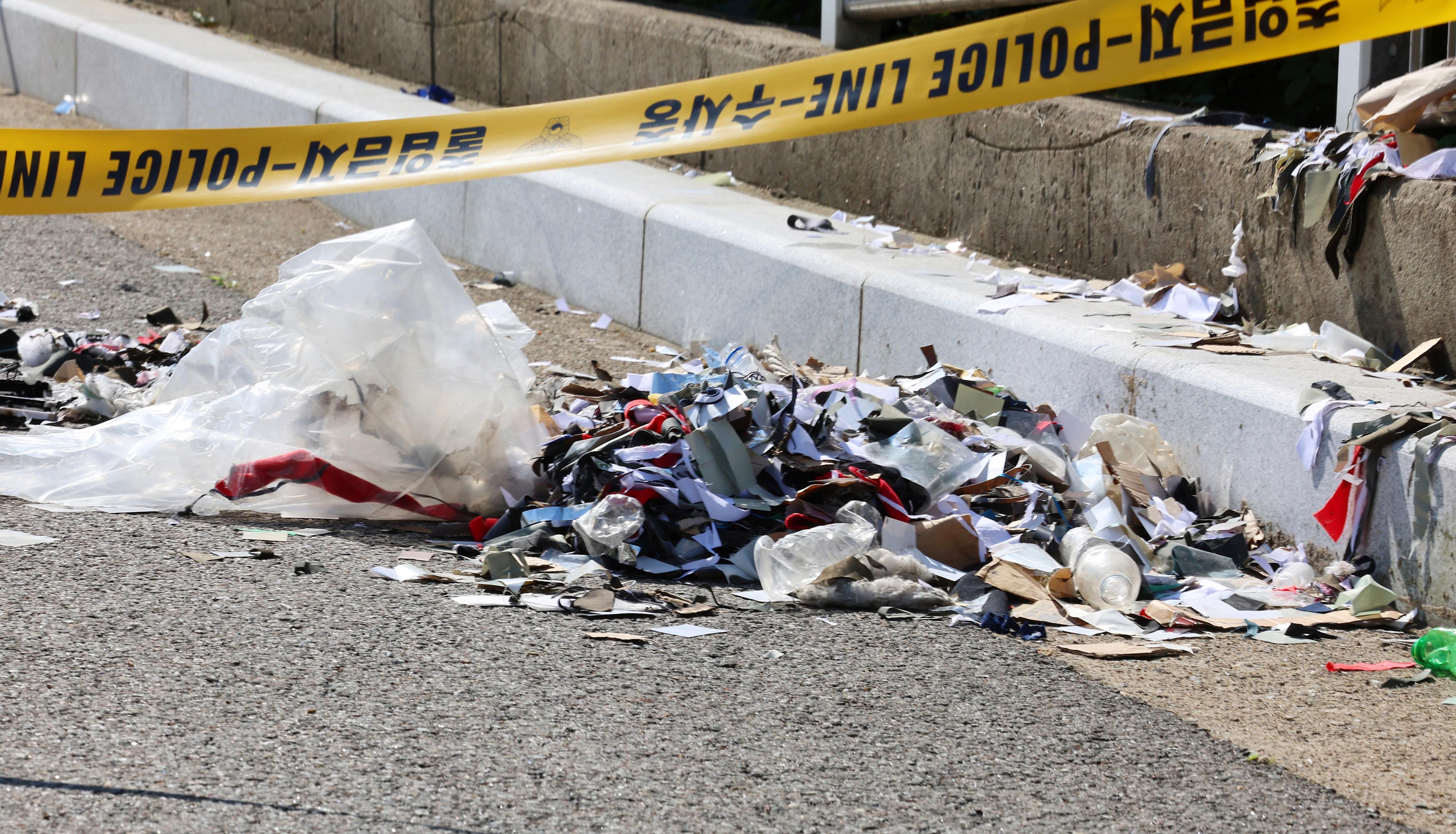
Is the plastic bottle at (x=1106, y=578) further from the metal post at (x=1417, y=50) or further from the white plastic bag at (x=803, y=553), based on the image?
the metal post at (x=1417, y=50)

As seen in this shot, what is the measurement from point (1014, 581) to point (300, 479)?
2.10m

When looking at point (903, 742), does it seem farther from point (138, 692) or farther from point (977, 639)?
point (138, 692)

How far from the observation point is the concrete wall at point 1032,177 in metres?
5.09

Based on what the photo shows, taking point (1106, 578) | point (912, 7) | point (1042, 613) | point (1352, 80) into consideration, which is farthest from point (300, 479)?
point (912, 7)

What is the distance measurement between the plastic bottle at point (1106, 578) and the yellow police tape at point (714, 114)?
1.53 metres

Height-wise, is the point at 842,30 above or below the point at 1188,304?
above

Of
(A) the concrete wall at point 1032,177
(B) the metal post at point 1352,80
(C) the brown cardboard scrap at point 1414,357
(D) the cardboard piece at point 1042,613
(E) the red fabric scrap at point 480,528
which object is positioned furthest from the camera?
(B) the metal post at point 1352,80

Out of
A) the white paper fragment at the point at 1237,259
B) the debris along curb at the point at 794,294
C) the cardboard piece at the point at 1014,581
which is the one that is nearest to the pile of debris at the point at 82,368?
the debris along curb at the point at 794,294

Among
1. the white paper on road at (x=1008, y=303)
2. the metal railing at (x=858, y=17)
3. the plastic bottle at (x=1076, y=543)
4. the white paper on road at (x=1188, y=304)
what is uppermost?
the metal railing at (x=858, y=17)

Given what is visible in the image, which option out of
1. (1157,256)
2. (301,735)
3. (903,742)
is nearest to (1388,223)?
(1157,256)

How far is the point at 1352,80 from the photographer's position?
5590mm

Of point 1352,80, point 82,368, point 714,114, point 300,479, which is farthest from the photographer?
point 82,368

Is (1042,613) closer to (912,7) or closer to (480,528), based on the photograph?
(480,528)

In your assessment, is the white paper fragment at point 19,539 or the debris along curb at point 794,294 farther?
the debris along curb at point 794,294
